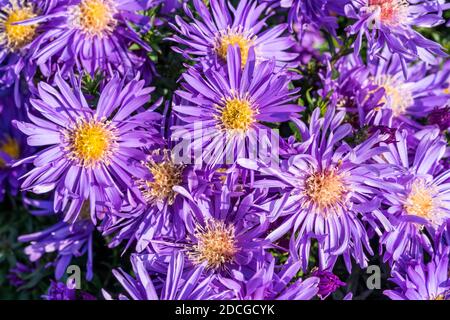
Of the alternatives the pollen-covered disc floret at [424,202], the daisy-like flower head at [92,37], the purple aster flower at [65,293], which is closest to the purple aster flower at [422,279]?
the pollen-covered disc floret at [424,202]

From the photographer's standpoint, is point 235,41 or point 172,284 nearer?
point 172,284

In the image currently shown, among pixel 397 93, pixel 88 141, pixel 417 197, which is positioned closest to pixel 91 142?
pixel 88 141

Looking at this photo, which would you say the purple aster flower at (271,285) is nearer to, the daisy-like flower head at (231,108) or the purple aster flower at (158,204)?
the purple aster flower at (158,204)

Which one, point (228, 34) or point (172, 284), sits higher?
point (228, 34)

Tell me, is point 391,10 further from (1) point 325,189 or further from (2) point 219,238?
(2) point 219,238

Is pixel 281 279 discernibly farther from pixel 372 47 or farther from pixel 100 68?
pixel 100 68

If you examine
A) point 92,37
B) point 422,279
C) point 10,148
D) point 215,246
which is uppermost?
point 92,37

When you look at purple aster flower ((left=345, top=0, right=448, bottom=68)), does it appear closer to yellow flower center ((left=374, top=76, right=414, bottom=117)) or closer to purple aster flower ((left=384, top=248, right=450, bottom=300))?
yellow flower center ((left=374, top=76, right=414, bottom=117))

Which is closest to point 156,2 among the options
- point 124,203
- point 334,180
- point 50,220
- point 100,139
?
point 100,139
